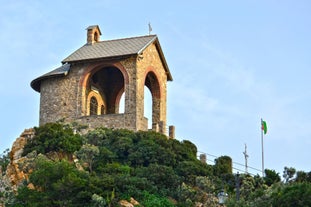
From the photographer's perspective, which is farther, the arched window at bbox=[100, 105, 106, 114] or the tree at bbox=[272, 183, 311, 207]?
the arched window at bbox=[100, 105, 106, 114]

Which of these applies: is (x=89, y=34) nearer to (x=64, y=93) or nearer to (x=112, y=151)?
(x=64, y=93)

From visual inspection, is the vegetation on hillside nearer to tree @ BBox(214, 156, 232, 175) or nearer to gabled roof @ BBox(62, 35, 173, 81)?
tree @ BBox(214, 156, 232, 175)

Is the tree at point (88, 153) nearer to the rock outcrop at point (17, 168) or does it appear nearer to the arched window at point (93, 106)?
the rock outcrop at point (17, 168)

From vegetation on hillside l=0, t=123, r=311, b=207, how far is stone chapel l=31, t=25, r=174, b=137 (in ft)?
7.61

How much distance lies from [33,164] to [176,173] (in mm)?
8065

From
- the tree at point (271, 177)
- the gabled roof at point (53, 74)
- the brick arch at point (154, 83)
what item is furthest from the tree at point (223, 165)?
the gabled roof at point (53, 74)

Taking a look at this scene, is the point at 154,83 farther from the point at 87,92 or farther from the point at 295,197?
the point at 295,197

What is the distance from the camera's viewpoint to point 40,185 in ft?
120

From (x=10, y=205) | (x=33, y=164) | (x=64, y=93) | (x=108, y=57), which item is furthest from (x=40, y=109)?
(x=10, y=205)

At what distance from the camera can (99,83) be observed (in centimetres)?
5212

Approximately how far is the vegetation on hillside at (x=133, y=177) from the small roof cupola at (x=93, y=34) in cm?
840

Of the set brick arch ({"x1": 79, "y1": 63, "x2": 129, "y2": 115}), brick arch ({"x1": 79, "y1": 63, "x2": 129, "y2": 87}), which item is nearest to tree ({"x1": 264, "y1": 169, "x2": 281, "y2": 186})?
brick arch ({"x1": 79, "y1": 63, "x2": 129, "y2": 115})

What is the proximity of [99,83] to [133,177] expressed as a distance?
14.5 m

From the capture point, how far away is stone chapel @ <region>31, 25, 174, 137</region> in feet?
154
